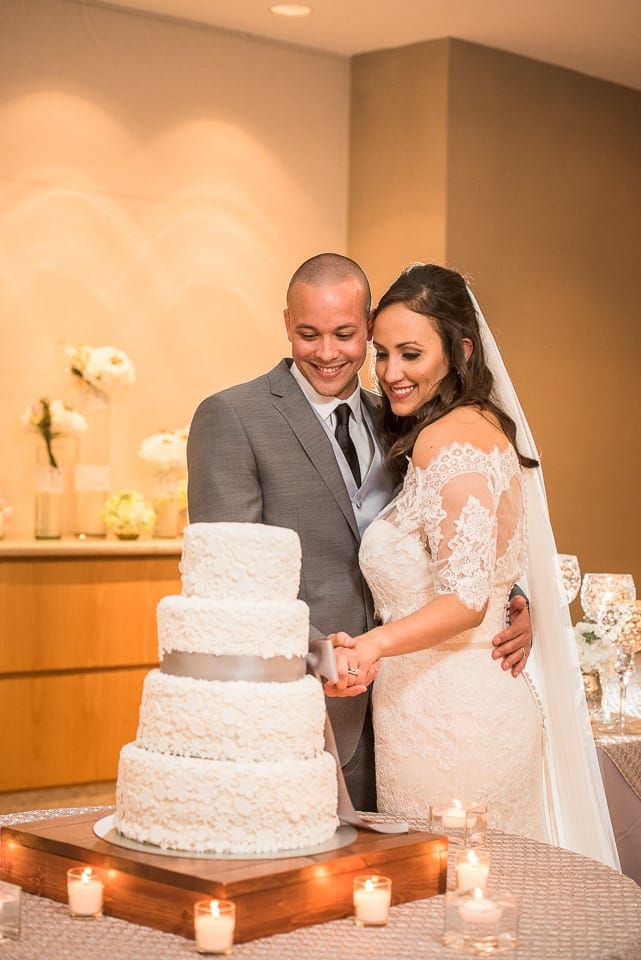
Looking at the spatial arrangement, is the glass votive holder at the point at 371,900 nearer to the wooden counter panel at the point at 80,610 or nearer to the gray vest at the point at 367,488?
the gray vest at the point at 367,488

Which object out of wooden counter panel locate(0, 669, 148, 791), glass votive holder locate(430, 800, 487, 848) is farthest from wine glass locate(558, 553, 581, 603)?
wooden counter panel locate(0, 669, 148, 791)

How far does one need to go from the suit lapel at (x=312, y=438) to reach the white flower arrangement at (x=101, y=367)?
3.05 meters

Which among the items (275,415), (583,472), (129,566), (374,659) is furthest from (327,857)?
(583,472)

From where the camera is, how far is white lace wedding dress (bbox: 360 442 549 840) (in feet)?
9.23

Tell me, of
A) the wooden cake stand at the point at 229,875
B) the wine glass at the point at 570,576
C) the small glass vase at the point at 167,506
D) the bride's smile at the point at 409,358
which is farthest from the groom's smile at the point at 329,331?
the small glass vase at the point at 167,506

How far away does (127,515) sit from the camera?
232 inches

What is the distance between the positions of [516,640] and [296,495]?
58 cm

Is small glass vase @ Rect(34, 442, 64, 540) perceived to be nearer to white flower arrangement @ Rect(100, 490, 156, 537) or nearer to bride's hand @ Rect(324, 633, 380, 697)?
white flower arrangement @ Rect(100, 490, 156, 537)

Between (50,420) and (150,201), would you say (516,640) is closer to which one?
(50,420)

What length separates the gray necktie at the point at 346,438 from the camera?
3.09 meters

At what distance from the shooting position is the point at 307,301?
304 centimetres

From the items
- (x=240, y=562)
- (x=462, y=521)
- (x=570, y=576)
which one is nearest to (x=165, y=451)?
(x=570, y=576)

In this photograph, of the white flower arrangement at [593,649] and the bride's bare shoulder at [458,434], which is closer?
the bride's bare shoulder at [458,434]

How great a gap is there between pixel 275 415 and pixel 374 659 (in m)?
0.73
